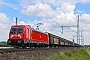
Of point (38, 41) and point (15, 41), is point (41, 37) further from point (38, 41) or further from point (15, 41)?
point (15, 41)

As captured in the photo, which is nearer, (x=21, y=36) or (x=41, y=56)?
(x=41, y=56)

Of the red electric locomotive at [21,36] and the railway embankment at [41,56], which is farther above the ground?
the red electric locomotive at [21,36]

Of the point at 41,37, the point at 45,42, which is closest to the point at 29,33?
the point at 41,37

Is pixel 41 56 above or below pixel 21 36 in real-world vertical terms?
below

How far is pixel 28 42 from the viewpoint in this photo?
32688 millimetres

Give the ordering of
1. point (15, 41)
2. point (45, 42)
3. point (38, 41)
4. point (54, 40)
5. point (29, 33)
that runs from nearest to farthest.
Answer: point (15, 41)
point (29, 33)
point (38, 41)
point (45, 42)
point (54, 40)

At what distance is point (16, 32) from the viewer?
105 feet

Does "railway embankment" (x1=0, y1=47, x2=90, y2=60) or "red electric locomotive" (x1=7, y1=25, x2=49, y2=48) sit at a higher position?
"red electric locomotive" (x1=7, y1=25, x2=49, y2=48)

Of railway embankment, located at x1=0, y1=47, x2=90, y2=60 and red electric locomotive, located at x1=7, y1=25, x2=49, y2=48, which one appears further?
red electric locomotive, located at x1=7, y1=25, x2=49, y2=48

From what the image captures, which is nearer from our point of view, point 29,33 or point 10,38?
point 10,38

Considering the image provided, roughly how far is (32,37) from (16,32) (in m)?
4.13

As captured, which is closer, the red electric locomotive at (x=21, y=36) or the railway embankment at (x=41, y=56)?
the railway embankment at (x=41, y=56)

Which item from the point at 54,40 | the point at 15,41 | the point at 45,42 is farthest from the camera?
the point at 54,40

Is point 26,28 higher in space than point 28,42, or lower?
higher
